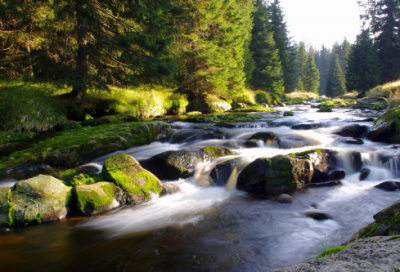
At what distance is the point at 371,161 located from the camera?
732cm

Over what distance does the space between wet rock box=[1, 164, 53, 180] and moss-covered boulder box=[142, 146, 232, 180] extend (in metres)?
2.45

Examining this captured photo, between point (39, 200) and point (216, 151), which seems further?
point (216, 151)

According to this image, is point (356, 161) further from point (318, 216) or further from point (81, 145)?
point (81, 145)

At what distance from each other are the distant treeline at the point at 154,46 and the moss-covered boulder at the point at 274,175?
8342 mm

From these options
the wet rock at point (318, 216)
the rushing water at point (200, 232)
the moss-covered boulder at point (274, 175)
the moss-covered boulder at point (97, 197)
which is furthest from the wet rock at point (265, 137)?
the moss-covered boulder at point (97, 197)

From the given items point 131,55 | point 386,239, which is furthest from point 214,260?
point 131,55

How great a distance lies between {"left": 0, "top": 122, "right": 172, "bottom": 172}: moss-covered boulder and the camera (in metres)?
6.74

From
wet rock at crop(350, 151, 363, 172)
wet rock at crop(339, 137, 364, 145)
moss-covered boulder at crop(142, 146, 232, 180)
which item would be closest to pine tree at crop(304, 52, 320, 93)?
wet rock at crop(339, 137, 364, 145)

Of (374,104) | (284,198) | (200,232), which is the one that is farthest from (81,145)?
(374,104)

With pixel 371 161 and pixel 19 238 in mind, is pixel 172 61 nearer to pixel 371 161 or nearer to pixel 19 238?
pixel 371 161

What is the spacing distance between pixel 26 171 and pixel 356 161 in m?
8.83

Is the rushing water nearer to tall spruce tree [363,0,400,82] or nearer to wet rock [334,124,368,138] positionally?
wet rock [334,124,368,138]

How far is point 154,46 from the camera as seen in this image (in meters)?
12.5

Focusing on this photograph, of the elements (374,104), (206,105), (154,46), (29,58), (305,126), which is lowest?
(305,126)
